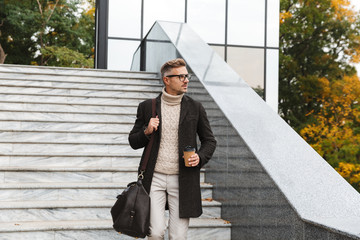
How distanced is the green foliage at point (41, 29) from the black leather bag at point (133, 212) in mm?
21674

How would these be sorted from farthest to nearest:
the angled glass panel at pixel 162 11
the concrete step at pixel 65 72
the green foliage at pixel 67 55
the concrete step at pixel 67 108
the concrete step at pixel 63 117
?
the green foliage at pixel 67 55, the angled glass panel at pixel 162 11, the concrete step at pixel 65 72, the concrete step at pixel 67 108, the concrete step at pixel 63 117

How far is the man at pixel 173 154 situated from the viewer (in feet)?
10.6

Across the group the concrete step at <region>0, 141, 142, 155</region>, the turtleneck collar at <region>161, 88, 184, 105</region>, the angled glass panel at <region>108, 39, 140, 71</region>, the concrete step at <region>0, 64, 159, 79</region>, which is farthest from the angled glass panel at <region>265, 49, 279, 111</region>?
the turtleneck collar at <region>161, 88, 184, 105</region>

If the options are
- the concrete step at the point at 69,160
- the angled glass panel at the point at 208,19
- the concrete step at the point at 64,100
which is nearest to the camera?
the concrete step at the point at 69,160

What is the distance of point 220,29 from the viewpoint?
15.4m

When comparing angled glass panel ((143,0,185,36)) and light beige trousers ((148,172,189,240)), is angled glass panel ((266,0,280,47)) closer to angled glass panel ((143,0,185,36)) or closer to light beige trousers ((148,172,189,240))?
angled glass panel ((143,0,185,36))

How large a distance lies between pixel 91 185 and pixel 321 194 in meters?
2.77

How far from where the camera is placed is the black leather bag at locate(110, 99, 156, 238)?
119 inches

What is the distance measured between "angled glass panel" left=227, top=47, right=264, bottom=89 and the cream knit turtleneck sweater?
1239 centimetres

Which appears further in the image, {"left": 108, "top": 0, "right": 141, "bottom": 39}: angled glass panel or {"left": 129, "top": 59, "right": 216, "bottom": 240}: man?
{"left": 108, "top": 0, "right": 141, "bottom": 39}: angled glass panel

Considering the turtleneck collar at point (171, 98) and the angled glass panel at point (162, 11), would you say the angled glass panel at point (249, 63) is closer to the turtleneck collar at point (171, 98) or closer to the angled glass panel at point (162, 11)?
the angled glass panel at point (162, 11)

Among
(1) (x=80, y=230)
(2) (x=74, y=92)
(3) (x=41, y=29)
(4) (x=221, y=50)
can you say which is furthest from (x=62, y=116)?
(3) (x=41, y=29)

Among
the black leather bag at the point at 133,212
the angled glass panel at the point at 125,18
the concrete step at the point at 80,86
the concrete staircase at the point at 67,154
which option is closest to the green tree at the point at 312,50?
the angled glass panel at the point at 125,18

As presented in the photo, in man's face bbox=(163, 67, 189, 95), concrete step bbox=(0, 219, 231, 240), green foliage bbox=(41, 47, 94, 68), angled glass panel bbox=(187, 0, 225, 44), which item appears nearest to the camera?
man's face bbox=(163, 67, 189, 95)
